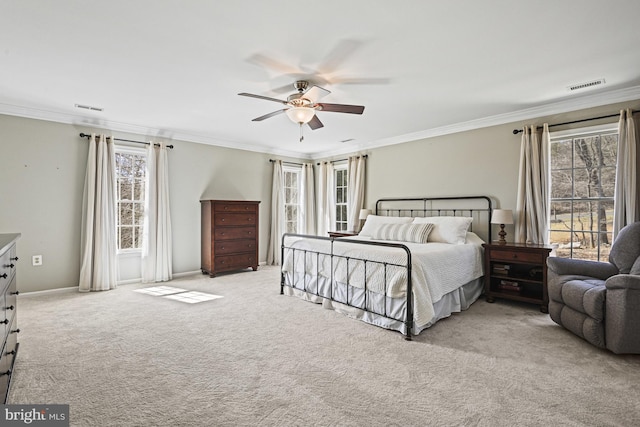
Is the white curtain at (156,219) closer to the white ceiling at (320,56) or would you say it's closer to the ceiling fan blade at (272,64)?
the white ceiling at (320,56)

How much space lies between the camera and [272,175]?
284 inches

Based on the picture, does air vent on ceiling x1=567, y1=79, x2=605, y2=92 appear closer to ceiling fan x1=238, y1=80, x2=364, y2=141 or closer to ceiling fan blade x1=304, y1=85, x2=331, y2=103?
ceiling fan x1=238, y1=80, x2=364, y2=141

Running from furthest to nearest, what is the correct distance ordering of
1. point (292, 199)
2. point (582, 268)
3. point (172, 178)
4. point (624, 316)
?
point (292, 199) < point (172, 178) < point (582, 268) < point (624, 316)

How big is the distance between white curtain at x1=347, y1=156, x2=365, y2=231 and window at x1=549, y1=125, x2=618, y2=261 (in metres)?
3.19

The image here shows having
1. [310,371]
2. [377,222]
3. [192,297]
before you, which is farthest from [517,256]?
[192,297]

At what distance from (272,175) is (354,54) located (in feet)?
15.0

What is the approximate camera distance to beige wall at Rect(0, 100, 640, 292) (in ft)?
14.4

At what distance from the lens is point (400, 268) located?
10.6 ft

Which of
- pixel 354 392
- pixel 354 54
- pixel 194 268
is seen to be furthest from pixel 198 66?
pixel 194 268

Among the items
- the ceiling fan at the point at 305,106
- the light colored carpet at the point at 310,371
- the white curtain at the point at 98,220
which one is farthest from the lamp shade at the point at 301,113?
the white curtain at the point at 98,220

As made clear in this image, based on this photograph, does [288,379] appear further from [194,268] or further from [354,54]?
[194,268]

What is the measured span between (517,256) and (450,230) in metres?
0.90

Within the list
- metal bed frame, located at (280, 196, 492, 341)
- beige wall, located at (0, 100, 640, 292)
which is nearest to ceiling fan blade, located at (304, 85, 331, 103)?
metal bed frame, located at (280, 196, 492, 341)

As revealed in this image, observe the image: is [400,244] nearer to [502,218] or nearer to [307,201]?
[502,218]
